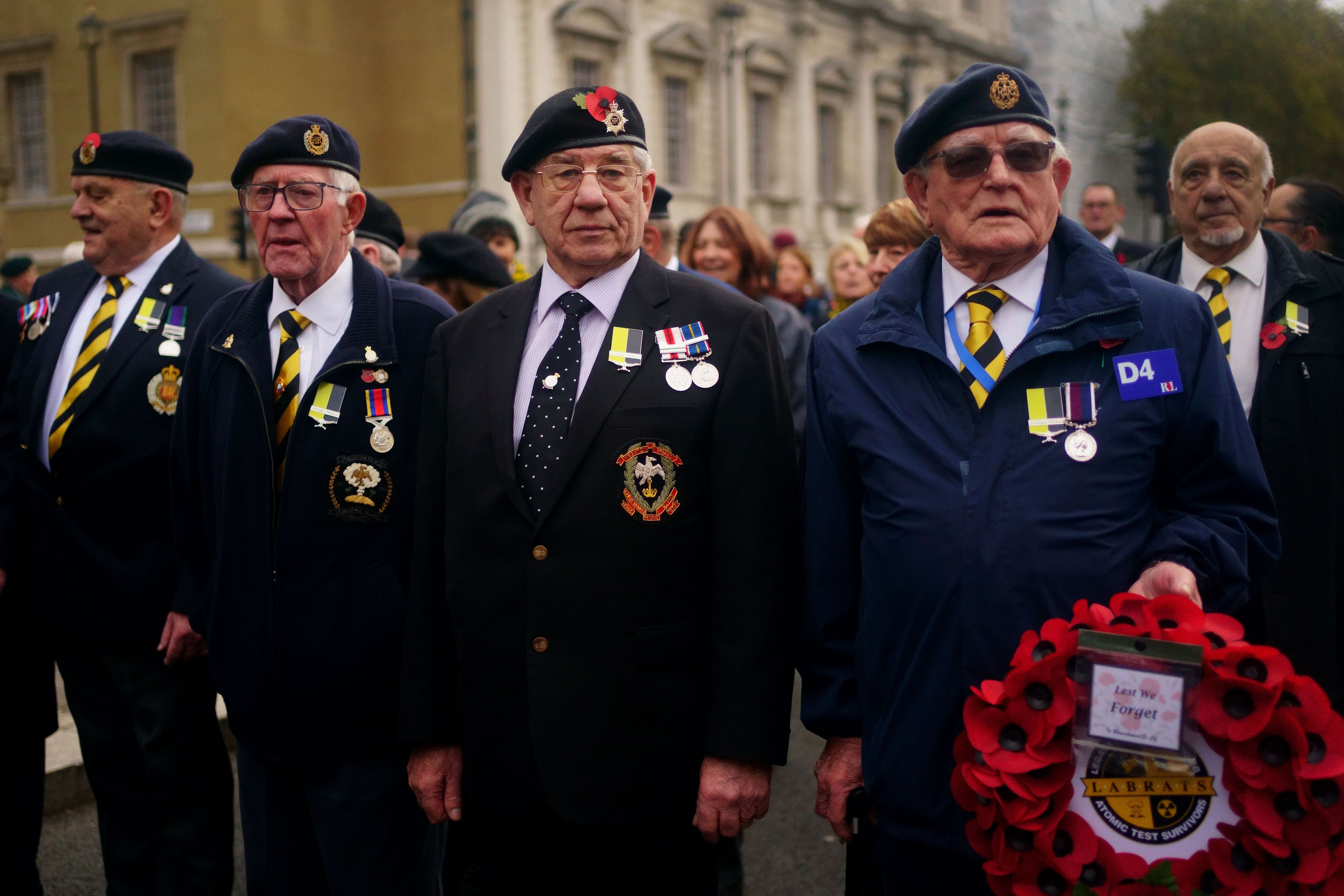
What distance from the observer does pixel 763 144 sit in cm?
3775

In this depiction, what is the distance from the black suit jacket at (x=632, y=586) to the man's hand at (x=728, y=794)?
0.18 ft

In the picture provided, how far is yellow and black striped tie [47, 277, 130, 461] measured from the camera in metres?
4.18

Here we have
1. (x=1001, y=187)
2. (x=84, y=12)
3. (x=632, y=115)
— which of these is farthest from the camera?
(x=84, y=12)

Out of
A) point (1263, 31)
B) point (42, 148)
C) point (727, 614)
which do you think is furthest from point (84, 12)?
point (727, 614)

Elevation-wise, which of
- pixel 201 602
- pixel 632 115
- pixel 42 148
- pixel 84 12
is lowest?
pixel 201 602

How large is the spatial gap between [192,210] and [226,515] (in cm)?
2635

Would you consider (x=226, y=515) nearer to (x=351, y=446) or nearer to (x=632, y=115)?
(x=351, y=446)

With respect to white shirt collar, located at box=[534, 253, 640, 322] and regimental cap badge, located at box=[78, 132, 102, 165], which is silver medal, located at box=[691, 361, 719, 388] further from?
regimental cap badge, located at box=[78, 132, 102, 165]

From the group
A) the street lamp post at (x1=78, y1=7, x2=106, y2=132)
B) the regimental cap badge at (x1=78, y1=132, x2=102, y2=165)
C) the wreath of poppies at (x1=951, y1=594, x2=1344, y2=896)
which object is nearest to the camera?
the wreath of poppies at (x1=951, y1=594, x2=1344, y2=896)

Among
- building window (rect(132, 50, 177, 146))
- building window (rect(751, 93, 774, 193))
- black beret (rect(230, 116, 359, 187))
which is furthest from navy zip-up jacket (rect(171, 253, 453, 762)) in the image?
building window (rect(751, 93, 774, 193))

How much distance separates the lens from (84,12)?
2942 centimetres

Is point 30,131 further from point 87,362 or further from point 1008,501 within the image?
point 1008,501

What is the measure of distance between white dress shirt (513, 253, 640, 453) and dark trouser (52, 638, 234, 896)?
180 cm

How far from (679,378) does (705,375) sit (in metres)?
0.06
